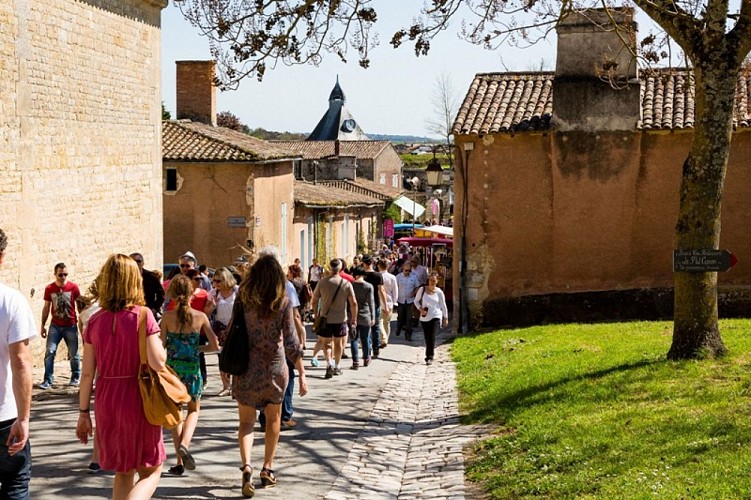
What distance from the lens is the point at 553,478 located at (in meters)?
8.03

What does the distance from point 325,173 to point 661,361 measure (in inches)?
2269

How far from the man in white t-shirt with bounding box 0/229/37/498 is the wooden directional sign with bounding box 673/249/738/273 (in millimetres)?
7648

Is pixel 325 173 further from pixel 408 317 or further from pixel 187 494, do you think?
pixel 187 494

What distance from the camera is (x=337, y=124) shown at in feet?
371

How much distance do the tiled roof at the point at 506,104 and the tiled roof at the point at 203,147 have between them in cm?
760

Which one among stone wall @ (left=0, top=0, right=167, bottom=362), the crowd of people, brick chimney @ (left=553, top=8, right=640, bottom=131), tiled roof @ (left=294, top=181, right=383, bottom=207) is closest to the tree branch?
the crowd of people

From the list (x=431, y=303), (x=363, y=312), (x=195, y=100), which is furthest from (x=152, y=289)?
(x=195, y=100)

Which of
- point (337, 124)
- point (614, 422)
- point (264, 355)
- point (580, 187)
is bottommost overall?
point (614, 422)

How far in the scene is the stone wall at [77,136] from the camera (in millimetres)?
15086

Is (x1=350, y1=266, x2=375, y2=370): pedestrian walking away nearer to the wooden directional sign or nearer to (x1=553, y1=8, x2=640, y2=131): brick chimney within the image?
the wooden directional sign

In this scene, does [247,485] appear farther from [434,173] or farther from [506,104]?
[434,173]

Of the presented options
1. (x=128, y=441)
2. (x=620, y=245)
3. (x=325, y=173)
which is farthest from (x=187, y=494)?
(x=325, y=173)

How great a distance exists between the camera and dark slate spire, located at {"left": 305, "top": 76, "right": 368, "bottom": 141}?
112 m

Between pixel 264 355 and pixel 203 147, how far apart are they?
2238 cm
